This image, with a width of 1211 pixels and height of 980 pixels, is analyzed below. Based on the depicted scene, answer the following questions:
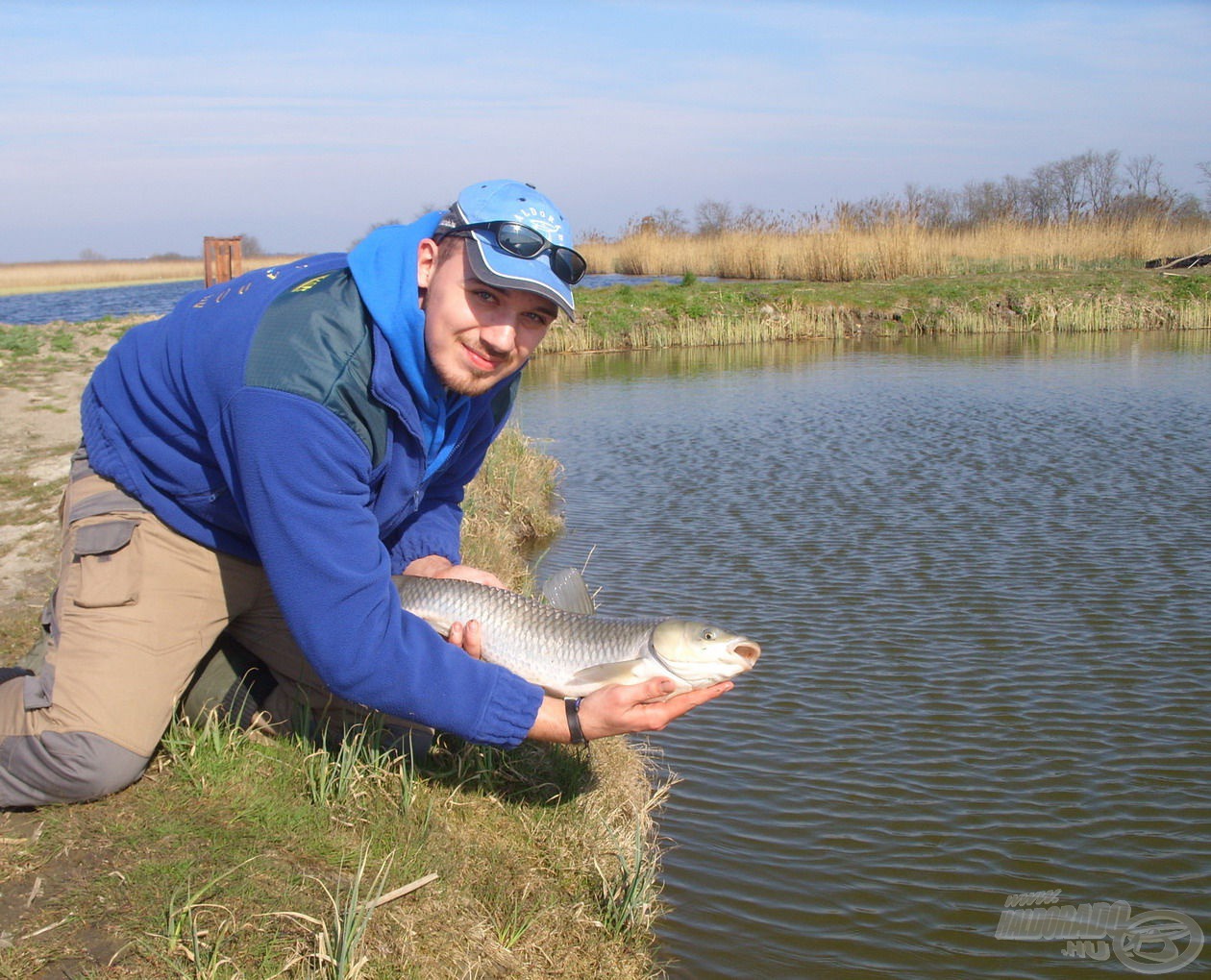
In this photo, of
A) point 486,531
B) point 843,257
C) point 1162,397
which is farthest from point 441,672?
point 843,257

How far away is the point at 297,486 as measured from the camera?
2.83 meters

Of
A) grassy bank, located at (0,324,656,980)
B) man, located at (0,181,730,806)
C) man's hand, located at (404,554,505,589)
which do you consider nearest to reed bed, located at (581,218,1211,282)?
grassy bank, located at (0,324,656,980)

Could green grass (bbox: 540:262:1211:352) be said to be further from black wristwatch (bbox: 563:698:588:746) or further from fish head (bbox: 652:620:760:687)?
black wristwatch (bbox: 563:698:588:746)

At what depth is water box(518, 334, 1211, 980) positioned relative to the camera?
434 centimetres

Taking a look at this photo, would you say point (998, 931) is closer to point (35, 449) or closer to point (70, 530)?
point (70, 530)

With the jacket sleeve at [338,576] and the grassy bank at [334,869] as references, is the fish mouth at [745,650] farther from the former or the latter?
the grassy bank at [334,869]

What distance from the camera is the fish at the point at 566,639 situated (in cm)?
341

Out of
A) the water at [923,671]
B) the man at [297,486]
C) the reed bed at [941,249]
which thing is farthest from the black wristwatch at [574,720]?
the reed bed at [941,249]

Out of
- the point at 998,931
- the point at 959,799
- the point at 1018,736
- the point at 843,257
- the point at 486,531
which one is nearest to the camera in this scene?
the point at 998,931

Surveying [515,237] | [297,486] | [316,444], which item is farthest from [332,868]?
[515,237]

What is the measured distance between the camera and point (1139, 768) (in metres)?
5.34

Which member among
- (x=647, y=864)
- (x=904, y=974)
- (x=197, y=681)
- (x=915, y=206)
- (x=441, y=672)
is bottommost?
(x=904, y=974)

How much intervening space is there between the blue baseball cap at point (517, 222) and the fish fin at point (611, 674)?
1087mm

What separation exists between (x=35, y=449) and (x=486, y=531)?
387 cm
